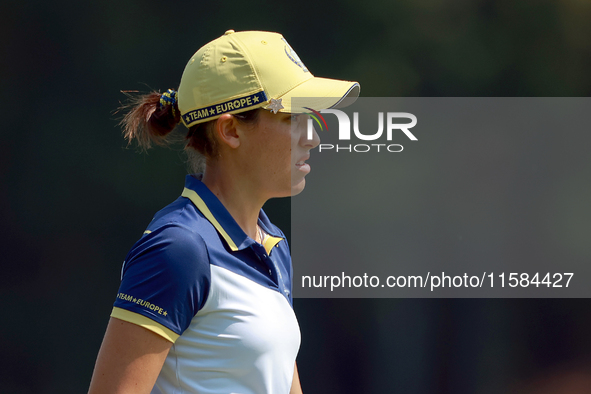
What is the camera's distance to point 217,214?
1171mm

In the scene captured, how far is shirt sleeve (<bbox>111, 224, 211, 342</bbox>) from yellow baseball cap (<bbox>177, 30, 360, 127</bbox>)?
31cm

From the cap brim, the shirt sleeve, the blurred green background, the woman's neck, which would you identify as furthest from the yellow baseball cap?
the blurred green background

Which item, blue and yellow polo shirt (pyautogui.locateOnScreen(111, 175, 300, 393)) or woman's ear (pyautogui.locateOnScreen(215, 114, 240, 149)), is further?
woman's ear (pyautogui.locateOnScreen(215, 114, 240, 149))

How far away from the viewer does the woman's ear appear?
1190 millimetres

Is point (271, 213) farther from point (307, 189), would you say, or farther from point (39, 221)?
point (39, 221)

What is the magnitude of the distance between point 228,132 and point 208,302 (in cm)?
38

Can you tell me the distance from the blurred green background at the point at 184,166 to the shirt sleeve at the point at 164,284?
1.57m

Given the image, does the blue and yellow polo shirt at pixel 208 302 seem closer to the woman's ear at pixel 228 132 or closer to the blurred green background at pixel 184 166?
the woman's ear at pixel 228 132

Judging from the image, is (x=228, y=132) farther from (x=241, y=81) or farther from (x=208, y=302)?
(x=208, y=302)

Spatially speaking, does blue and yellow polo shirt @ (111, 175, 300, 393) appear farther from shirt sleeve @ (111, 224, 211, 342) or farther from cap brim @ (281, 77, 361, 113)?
cap brim @ (281, 77, 361, 113)

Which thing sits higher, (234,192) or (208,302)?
(234,192)

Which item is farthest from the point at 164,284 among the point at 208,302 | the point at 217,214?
the point at 217,214

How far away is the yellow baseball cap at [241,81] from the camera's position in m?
1.16

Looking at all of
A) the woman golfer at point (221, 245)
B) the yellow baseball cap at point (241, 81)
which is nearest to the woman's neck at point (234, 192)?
the woman golfer at point (221, 245)
